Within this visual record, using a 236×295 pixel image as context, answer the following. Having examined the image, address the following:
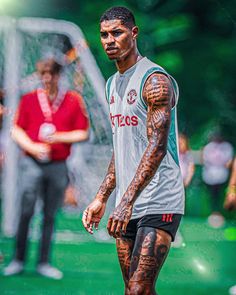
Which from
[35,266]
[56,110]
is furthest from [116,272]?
[56,110]

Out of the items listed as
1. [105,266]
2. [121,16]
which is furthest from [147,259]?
[105,266]

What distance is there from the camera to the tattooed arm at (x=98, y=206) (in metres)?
4.95

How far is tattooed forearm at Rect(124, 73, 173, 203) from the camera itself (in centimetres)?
461

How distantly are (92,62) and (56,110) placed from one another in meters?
2.34

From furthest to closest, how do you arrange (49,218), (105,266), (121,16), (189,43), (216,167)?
1. (216,167)
2. (189,43)
3. (105,266)
4. (49,218)
5. (121,16)

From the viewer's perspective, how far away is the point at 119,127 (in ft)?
15.9

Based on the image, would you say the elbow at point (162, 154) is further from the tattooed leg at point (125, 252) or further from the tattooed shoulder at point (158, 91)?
the tattooed leg at point (125, 252)

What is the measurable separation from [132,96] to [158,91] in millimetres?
186

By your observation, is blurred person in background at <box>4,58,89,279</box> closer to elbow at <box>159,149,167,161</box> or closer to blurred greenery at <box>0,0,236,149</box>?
blurred greenery at <box>0,0,236,149</box>

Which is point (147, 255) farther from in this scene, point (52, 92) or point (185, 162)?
point (185, 162)

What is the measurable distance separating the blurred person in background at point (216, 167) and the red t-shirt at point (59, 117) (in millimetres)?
5458

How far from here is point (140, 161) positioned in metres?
4.68

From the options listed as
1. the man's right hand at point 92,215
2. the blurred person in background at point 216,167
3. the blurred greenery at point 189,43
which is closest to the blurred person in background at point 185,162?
the blurred greenery at point 189,43

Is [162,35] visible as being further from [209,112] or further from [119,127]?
[119,127]
